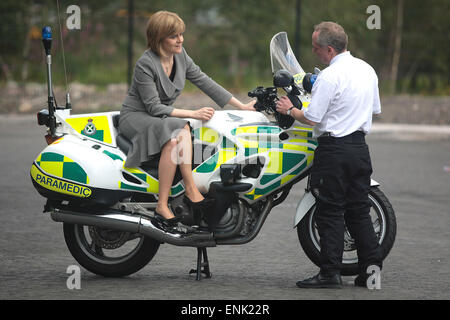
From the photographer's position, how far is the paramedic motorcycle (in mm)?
6273

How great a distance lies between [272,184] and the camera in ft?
20.7

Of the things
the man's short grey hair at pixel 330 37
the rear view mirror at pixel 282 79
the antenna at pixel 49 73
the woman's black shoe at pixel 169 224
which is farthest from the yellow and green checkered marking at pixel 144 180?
the man's short grey hair at pixel 330 37

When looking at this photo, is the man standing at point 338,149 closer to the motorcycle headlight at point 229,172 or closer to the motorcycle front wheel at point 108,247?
the motorcycle headlight at point 229,172

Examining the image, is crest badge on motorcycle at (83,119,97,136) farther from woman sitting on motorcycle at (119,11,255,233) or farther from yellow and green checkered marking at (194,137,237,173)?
yellow and green checkered marking at (194,137,237,173)

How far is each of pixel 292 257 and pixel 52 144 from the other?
215 centimetres

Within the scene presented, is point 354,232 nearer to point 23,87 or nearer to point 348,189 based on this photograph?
point 348,189

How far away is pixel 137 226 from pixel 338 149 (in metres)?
1.42

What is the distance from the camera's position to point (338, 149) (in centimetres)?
619

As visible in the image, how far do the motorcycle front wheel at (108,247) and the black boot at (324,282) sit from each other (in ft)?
3.54

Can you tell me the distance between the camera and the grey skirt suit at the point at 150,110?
626 centimetres

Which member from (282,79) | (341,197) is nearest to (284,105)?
(282,79)

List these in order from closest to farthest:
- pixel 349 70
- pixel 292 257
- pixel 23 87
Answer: pixel 349 70 → pixel 292 257 → pixel 23 87

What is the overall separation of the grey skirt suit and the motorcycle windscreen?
0.63 m

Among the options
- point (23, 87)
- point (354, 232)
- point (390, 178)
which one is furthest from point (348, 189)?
point (23, 87)
